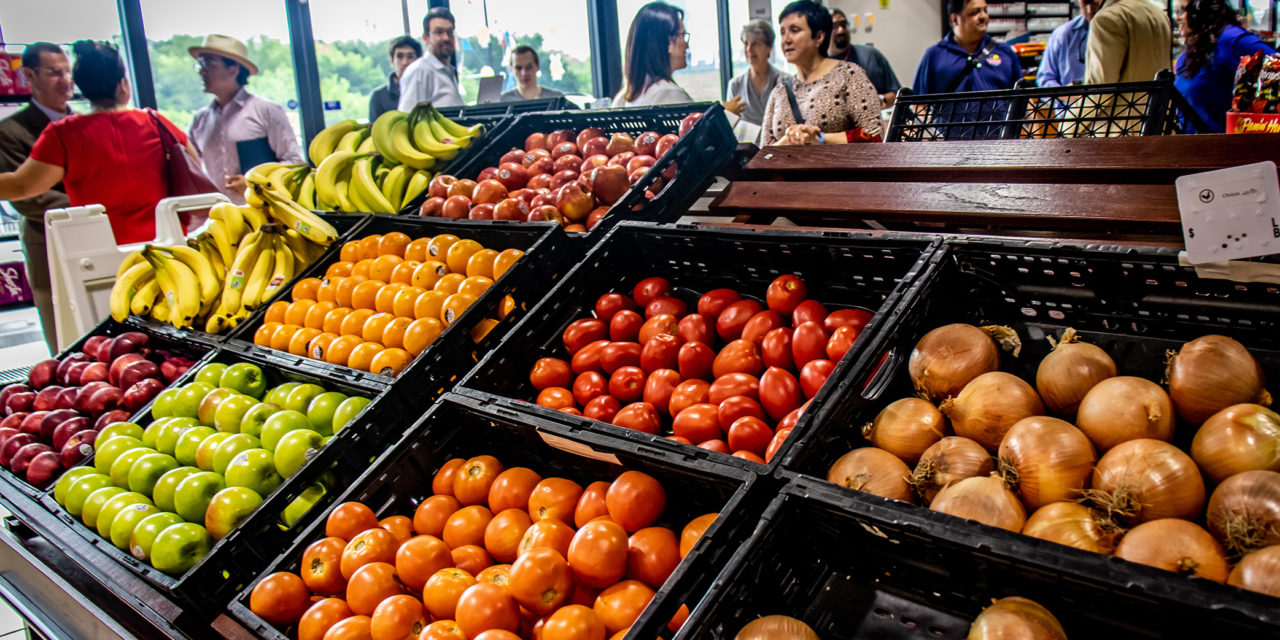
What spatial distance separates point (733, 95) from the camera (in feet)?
19.5

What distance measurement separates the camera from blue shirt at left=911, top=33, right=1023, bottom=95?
14.8 ft

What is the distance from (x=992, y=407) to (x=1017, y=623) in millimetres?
411

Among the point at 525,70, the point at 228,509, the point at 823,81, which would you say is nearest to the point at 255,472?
the point at 228,509

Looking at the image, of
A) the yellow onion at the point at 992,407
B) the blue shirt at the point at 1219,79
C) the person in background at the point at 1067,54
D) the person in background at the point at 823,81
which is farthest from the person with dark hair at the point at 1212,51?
the yellow onion at the point at 992,407

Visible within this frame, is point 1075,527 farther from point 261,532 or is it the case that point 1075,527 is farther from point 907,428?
point 261,532

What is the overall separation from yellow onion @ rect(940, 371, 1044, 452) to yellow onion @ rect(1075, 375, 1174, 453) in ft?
0.31

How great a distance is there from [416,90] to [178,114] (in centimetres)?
299

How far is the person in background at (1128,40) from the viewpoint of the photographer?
412 centimetres

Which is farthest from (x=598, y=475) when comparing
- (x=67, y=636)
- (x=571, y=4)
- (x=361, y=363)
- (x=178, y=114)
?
(x=571, y=4)

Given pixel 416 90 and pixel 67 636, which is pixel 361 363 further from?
pixel 416 90

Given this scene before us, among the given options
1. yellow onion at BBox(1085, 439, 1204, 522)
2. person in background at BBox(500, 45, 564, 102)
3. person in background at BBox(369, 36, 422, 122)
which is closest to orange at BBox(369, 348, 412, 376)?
yellow onion at BBox(1085, 439, 1204, 522)

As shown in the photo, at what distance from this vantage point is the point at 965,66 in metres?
4.55

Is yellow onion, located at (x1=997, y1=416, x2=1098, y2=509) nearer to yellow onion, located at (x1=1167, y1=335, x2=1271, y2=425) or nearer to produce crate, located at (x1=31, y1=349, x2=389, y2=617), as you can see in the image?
yellow onion, located at (x1=1167, y1=335, x2=1271, y2=425)

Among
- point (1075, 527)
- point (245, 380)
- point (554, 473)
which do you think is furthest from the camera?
point (245, 380)
